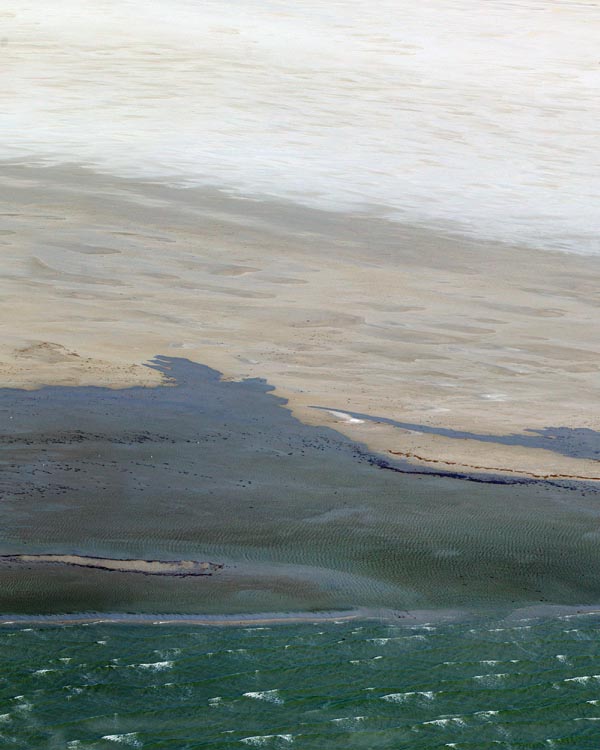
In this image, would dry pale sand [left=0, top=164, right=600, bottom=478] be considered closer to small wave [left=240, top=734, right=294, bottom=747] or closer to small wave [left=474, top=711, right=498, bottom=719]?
small wave [left=474, top=711, right=498, bottom=719]

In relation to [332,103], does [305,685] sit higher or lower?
lower

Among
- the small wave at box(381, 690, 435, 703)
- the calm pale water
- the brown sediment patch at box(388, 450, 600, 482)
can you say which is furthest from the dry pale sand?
the small wave at box(381, 690, 435, 703)

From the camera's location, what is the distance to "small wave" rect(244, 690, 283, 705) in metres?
3.78

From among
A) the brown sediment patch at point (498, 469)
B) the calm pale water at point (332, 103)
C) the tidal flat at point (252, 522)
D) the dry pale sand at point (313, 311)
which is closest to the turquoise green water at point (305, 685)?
the tidal flat at point (252, 522)

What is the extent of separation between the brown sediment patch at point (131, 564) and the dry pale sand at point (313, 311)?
151 centimetres

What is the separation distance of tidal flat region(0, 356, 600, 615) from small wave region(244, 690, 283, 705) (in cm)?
50

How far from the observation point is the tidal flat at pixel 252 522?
4.39 m

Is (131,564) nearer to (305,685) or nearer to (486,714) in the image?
(305,685)

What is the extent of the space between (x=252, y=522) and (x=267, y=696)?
116cm

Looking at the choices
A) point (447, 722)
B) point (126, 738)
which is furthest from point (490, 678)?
point (126, 738)

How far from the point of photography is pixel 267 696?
3.80 m

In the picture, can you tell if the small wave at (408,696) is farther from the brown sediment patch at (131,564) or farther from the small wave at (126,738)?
the brown sediment patch at (131,564)

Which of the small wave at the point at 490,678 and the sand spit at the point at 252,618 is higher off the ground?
the sand spit at the point at 252,618

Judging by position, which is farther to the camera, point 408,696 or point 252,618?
point 252,618
